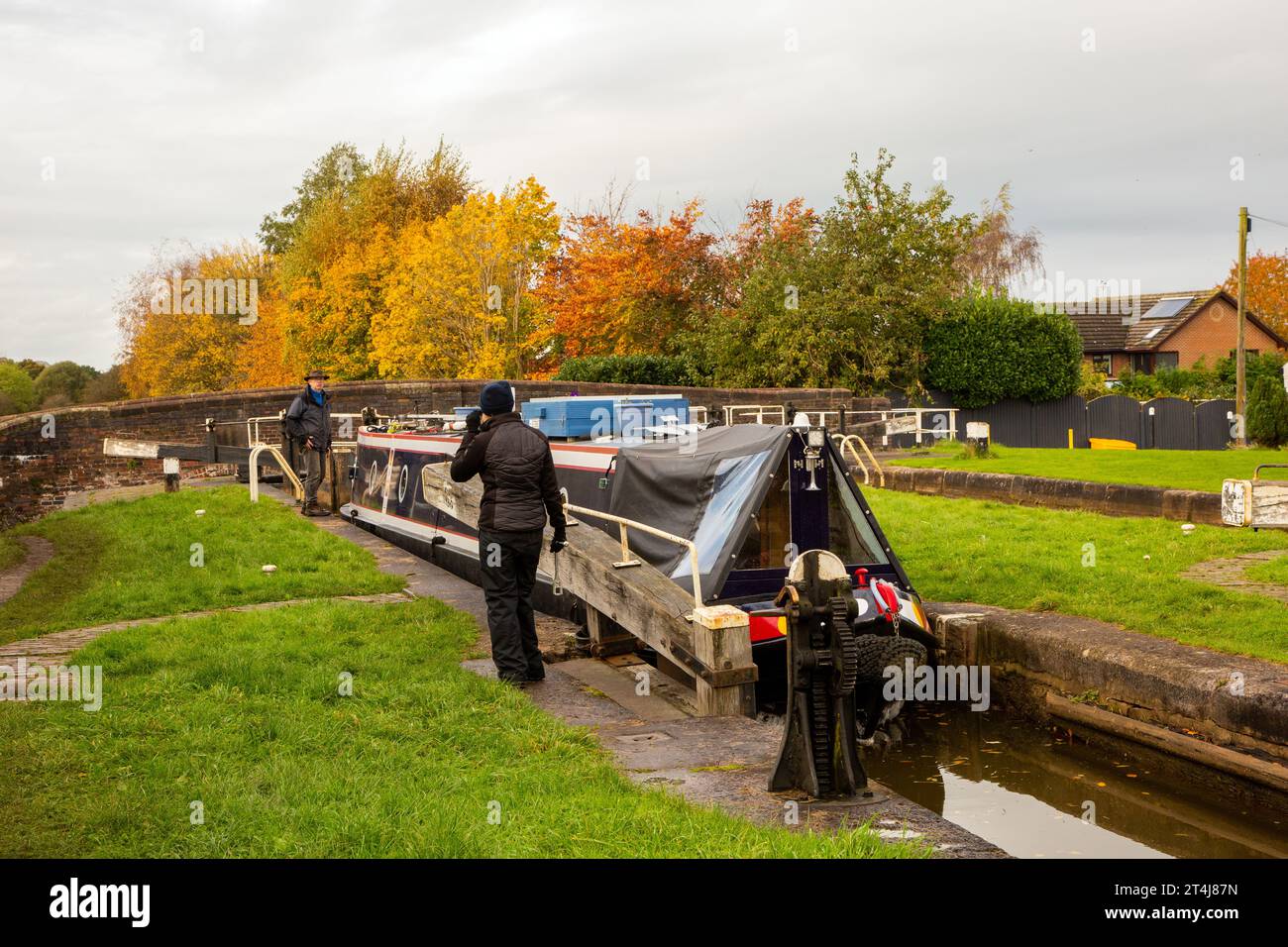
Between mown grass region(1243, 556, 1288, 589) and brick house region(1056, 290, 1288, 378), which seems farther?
brick house region(1056, 290, 1288, 378)

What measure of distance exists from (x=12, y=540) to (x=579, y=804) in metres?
13.2

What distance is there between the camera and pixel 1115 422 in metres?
28.9

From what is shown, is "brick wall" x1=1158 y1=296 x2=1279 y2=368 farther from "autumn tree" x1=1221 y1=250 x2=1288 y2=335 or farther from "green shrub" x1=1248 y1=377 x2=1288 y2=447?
"green shrub" x1=1248 y1=377 x2=1288 y2=447

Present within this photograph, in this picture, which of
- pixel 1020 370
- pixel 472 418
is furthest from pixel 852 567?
pixel 1020 370

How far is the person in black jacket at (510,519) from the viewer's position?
6508mm

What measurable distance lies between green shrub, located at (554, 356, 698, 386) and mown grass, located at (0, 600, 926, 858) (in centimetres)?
2058

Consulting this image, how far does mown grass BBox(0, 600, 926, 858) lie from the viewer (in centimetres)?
392

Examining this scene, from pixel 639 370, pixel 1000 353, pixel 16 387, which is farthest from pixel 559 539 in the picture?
pixel 16 387

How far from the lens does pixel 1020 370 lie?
2758 cm

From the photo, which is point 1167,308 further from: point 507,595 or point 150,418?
point 507,595

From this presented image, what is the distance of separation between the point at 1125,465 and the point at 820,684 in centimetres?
1296

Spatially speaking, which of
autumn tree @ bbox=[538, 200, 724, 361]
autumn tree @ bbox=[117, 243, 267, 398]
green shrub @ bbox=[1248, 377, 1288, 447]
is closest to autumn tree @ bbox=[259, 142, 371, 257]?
autumn tree @ bbox=[117, 243, 267, 398]

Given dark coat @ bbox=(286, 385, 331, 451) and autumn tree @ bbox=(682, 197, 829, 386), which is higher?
autumn tree @ bbox=(682, 197, 829, 386)

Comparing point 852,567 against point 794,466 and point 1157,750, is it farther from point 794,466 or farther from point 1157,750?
point 1157,750
